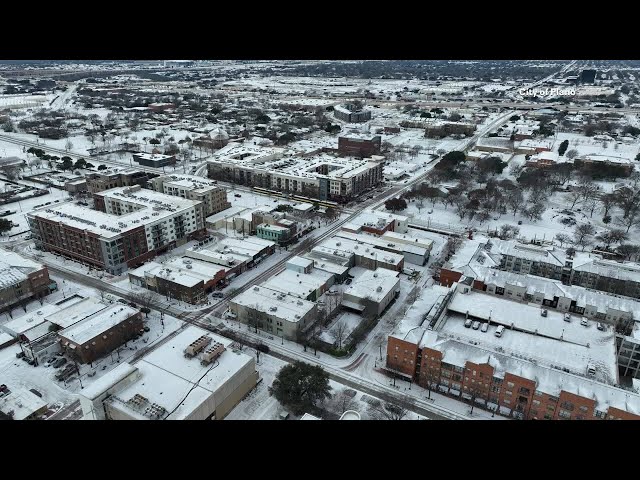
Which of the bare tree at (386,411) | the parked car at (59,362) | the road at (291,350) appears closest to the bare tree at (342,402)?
the road at (291,350)

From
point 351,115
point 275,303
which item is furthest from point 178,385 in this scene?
point 351,115

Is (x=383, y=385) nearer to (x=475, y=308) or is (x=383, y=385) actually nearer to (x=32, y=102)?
(x=475, y=308)

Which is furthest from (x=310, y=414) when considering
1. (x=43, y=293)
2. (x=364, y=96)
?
(x=364, y=96)

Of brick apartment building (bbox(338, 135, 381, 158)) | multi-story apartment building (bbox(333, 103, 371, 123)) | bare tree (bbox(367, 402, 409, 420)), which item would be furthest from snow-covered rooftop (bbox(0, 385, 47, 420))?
multi-story apartment building (bbox(333, 103, 371, 123))

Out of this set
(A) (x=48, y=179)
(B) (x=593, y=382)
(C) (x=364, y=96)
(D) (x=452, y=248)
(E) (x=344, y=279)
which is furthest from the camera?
(C) (x=364, y=96)

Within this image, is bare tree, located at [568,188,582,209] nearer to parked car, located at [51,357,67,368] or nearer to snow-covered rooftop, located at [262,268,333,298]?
snow-covered rooftop, located at [262,268,333,298]
